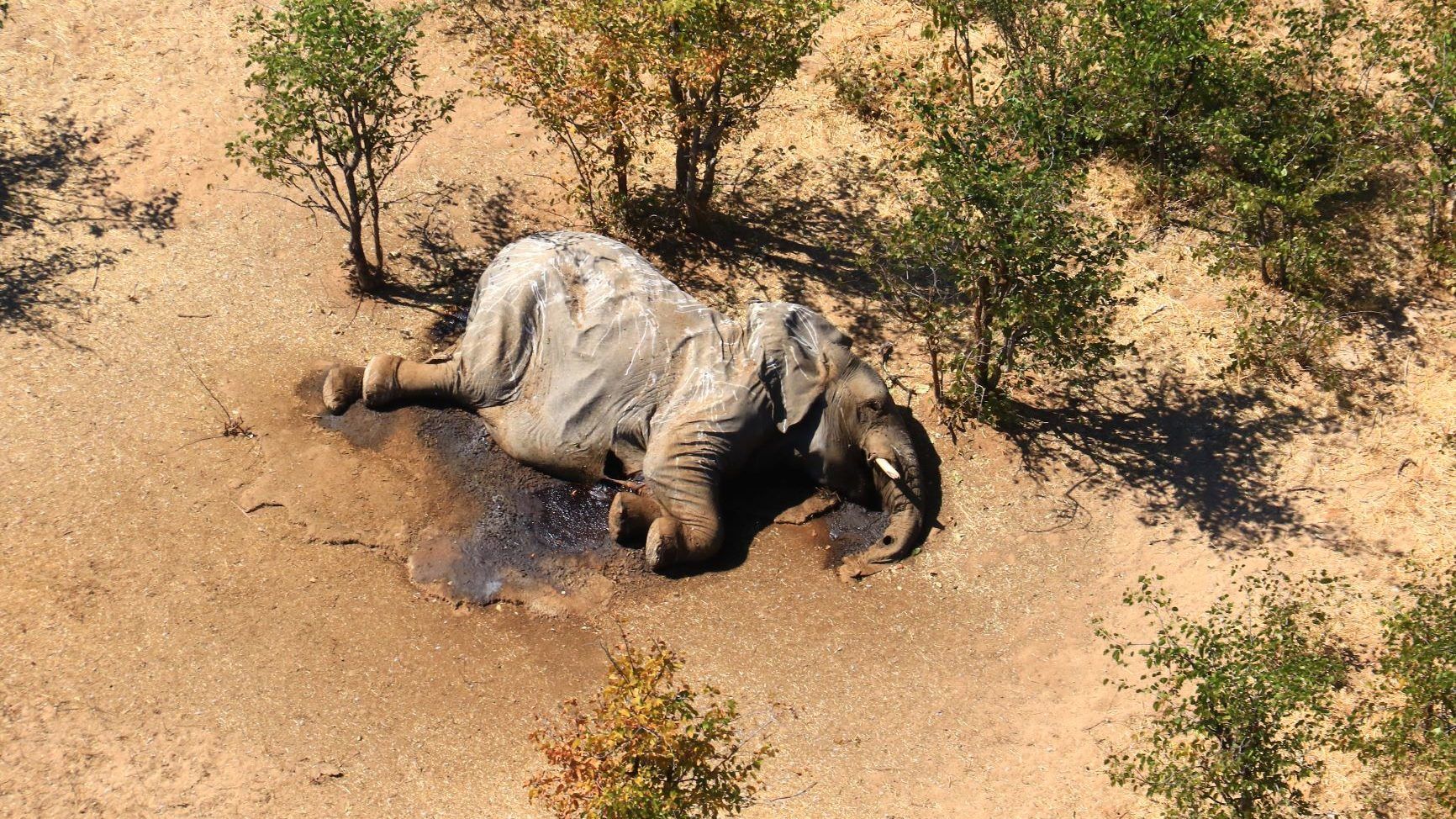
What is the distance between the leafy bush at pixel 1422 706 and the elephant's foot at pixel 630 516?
8.59 m

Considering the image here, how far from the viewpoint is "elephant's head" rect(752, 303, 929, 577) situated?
54.5 feet

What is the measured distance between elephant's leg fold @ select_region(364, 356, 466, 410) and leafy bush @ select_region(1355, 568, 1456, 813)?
1202 centimetres

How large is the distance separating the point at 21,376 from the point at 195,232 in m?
3.75

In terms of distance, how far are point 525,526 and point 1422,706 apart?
430 inches

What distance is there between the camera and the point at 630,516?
629 inches

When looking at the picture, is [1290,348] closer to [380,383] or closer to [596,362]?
[596,362]

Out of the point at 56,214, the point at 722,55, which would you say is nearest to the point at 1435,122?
the point at 722,55

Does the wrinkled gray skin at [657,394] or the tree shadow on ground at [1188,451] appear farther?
A: the tree shadow on ground at [1188,451]

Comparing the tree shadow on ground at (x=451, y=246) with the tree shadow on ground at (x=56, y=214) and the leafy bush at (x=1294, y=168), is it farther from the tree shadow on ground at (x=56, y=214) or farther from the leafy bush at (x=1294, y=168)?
the leafy bush at (x=1294, y=168)

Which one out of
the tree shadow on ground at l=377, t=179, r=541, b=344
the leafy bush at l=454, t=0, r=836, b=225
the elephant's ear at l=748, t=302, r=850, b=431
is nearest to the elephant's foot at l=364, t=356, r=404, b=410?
the tree shadow on ground at l=377, t=179, r=541, b=344

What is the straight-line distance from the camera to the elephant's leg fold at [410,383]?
1727cm

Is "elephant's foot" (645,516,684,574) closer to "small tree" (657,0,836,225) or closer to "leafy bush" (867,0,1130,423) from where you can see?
"leafy bush" (867,0,1130,423)

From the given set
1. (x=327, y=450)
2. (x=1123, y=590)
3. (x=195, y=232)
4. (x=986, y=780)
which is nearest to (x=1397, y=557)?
(x=1123, y=590)

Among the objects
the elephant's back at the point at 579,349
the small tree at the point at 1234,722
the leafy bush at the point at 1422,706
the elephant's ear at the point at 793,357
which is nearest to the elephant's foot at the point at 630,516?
the elephant's back at the point at 579,349
